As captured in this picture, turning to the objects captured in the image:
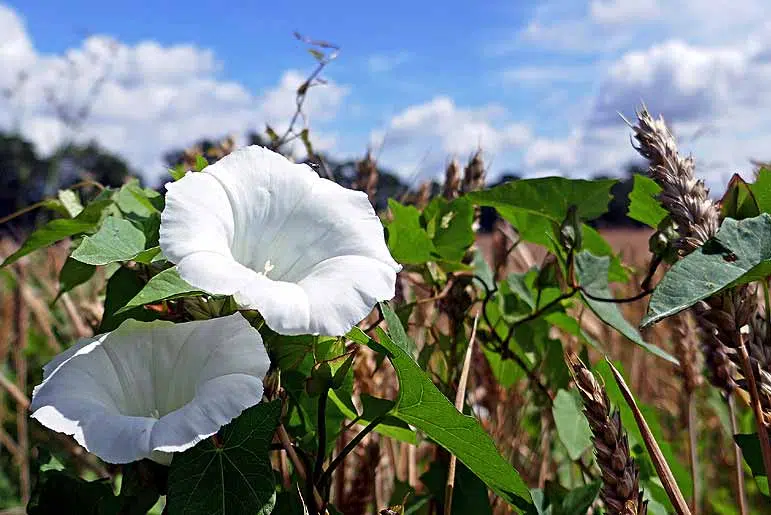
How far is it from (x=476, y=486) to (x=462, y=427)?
22cm

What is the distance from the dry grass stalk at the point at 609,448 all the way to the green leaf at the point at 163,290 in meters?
0.26

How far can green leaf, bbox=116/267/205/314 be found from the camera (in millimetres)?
440

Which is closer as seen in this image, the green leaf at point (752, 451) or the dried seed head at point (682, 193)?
the dried seed head at point (682, 193)

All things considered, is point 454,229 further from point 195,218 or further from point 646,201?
point 195,218

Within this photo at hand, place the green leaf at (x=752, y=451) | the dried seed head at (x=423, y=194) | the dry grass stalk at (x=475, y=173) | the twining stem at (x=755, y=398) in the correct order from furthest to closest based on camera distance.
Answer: the dried seed head at (x=423, y=194), the dry grass stalk at (x=475, y=173), the green leaf at (x=752, y=451), the twining stem at (x=755, y=398)

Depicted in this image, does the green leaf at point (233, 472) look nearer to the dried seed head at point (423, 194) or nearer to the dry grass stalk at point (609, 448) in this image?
the dry grass stalk at point (609, 448)

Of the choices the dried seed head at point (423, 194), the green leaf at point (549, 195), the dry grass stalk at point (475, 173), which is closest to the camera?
the green leaf at point (549, 195)

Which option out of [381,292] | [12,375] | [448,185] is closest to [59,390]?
[381,292]

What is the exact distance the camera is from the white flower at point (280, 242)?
1.34ft

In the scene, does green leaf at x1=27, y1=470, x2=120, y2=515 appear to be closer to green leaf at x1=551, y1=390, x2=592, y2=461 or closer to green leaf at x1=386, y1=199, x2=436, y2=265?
green leaf at x1=386, y1=199, x2=436, y2=265

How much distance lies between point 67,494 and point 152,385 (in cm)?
18

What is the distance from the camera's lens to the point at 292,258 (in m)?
0.52

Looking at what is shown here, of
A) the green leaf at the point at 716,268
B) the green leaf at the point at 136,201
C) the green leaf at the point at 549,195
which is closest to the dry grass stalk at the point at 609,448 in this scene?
the green leaf at the point at 716,268

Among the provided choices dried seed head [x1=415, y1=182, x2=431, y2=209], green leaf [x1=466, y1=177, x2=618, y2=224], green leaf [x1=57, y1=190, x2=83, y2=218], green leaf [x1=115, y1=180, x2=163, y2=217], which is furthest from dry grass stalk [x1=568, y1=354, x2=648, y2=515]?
dried seed head [x1=415, y1=182, x2=431, y2=209]
